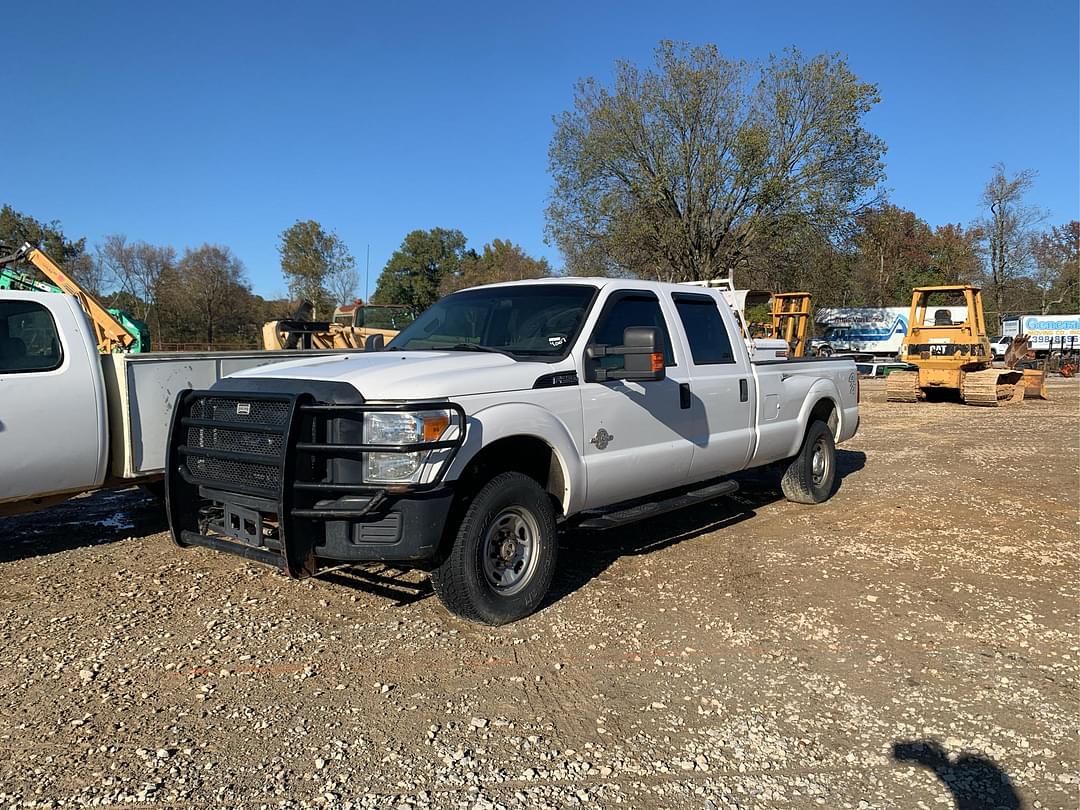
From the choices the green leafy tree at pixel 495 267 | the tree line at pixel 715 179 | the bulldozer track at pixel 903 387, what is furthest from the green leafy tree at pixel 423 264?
the bulldozer track at pixel 903 387

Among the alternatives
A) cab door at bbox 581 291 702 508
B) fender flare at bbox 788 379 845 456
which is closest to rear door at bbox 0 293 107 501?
cab door at bbox 581 291 702 508

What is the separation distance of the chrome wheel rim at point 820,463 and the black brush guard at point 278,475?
4.90 m

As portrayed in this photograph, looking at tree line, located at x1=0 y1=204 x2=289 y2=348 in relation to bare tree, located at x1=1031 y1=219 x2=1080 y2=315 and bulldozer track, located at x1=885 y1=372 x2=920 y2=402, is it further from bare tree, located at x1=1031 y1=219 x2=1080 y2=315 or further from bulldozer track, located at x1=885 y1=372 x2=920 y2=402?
bare tree, located at x1=1031 y1=219 x2=1080 y2=315

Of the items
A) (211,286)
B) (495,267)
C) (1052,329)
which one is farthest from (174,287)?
(1052,329)

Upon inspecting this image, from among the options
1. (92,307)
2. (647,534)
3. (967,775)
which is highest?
(92,307)

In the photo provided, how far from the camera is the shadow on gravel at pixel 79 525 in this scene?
6.16 metres

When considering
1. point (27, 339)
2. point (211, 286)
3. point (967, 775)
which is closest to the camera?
Result: point (967, 775)

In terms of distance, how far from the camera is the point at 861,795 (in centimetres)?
292

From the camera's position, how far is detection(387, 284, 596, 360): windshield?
503 centimetres

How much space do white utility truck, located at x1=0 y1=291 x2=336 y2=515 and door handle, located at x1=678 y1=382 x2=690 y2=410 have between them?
149 inches

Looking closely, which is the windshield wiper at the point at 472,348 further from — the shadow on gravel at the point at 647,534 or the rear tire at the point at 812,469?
the rear tire at the point at 812,469

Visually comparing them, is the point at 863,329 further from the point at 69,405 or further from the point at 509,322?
the point at 69,405

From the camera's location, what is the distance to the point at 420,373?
418cm

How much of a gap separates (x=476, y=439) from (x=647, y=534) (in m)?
2.80
